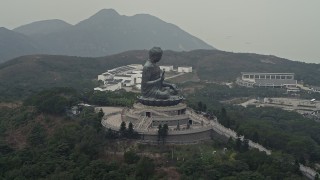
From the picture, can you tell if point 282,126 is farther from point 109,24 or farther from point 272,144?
point 109,24

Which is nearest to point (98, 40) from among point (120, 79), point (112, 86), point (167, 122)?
point (120, 79)

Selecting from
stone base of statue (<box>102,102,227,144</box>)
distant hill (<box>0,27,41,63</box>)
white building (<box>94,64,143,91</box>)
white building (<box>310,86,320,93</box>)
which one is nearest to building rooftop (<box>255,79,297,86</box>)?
white building (<box>310,86,320,93</box>)

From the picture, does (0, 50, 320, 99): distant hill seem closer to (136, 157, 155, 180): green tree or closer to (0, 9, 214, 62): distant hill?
(136, 157, 155, 180): green tree

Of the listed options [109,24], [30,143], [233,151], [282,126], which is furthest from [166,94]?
[109,24]

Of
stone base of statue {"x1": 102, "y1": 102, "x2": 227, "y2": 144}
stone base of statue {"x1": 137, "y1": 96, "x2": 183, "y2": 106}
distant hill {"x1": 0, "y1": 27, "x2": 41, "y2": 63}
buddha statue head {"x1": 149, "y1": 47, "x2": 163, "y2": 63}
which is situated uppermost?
distant hill {"x1": 0, "y1": 27, "x2": 41, "y2": 63}

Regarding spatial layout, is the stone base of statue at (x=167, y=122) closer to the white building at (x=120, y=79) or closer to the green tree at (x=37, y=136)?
the green tree at (x=37, y=136)
